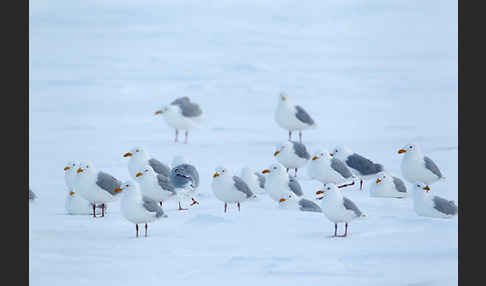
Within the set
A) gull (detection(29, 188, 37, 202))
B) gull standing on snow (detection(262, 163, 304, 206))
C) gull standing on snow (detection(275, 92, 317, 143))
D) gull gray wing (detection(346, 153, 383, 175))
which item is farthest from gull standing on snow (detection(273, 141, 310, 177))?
gull (detection(29, 188, 37, 202))

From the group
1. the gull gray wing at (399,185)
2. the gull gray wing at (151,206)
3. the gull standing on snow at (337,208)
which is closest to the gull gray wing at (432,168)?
the gull gray wing at (399,185)

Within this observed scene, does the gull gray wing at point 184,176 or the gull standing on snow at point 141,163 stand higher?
the gull standing on snow at point 141,163

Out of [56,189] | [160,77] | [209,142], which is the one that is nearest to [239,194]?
[56,189]

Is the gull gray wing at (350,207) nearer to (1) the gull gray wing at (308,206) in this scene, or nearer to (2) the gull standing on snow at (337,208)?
(2) the gull standing on snow at (337,208)

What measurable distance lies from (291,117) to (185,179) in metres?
2.66

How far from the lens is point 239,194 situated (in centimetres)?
805

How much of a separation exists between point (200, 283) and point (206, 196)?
2.42m

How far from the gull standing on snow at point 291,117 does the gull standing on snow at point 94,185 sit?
10.7ft

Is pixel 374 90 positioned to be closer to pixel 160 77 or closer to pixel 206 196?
pixel 160 77

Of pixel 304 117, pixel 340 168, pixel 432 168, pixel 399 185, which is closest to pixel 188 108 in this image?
pixel 304 117

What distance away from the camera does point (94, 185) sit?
309 inches

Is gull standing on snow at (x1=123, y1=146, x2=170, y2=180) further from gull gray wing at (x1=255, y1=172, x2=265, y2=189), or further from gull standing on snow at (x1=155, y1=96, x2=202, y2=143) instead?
gull standing on snow at (x1=155, y1=96, x2=202, y2=143)

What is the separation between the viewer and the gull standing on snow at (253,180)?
880 centimetres

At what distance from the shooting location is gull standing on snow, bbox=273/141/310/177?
9328 millimetres
